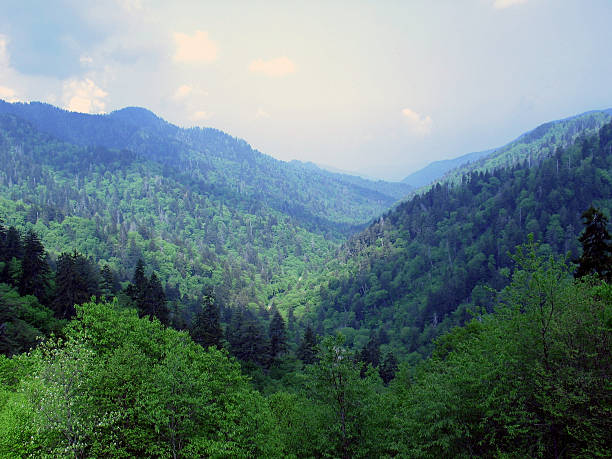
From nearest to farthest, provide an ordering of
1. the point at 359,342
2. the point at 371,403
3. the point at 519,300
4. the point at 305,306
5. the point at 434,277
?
the point at 519,300 → the point at 371,403 → the point at 359,342 → the point at 434,277 → the point at 305,306

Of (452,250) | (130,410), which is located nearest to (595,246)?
(130,410)

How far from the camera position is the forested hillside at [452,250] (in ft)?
417


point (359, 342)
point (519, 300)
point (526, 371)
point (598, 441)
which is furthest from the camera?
point (359, 342)

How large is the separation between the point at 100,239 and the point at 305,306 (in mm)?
108934

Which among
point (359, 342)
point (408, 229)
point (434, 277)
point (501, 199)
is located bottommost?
point (359, 342)

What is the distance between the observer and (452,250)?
522 feet

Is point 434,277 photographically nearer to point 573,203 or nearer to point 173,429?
point 573,203

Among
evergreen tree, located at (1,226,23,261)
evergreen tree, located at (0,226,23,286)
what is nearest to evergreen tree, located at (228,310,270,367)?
evergreen tree, located at (0,226,23,286)

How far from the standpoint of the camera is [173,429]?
923 inches

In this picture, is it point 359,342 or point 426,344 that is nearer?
point 426,344

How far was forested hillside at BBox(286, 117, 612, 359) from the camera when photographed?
5010 inches

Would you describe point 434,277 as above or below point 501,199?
below

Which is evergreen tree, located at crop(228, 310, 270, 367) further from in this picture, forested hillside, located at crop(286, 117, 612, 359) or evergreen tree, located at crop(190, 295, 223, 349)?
forested hillside, located at crop(286, 117, 612, 359)

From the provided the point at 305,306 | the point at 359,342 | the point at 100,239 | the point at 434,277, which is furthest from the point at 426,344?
the point at 100,239
